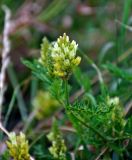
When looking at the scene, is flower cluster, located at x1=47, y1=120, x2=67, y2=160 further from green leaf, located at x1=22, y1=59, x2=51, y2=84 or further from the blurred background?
the blurred background

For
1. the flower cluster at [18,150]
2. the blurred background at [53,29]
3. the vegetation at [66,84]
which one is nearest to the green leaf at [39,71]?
the vegetation at [66,84]

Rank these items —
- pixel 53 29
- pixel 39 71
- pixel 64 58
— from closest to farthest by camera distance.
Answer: pixel 64 58, pixel 39 71, pixel 53 29

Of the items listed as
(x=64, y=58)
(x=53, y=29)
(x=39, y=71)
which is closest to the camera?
(x=64, y=58)

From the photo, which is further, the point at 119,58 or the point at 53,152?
the point at 119,58

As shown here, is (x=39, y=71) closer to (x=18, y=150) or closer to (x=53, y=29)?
(x=18, y=150)

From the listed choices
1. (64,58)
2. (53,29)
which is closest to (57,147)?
(64,58)

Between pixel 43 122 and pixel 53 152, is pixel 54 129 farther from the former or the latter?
pixel 43 122

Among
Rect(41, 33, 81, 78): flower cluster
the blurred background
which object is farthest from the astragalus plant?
the blurred background

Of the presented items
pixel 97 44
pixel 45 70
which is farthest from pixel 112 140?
pixel 97 44

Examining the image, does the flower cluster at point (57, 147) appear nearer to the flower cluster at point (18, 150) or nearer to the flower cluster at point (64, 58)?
the flower cluster at point (18, 150)

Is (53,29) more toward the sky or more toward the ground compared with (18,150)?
more toward the sky

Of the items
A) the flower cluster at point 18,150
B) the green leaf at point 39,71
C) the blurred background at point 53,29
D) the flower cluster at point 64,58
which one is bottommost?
the flower cluster at point 18,150
